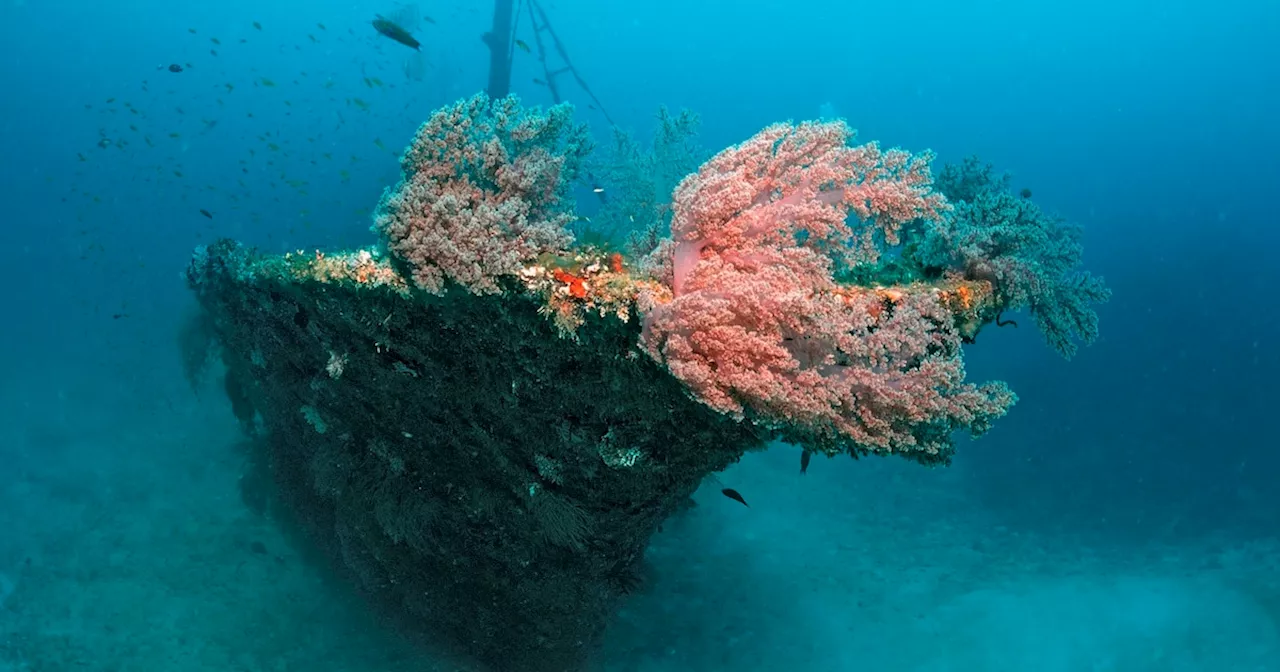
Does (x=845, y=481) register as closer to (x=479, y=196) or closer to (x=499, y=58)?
(x=499, y=58)

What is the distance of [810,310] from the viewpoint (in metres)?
2.55

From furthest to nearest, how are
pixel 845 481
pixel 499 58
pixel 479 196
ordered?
pixel 845 481 → pixel 499 58 → pixel 479 196

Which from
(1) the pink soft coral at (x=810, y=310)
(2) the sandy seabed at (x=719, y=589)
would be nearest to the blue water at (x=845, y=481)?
(2) the sandy seabed at (x=719, y=589)

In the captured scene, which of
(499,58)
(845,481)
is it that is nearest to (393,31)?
(499,58)

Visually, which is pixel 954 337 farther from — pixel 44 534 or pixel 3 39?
pixel 3 39

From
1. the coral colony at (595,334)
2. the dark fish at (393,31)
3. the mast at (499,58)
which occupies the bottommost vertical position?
the coral colony at (595,334)

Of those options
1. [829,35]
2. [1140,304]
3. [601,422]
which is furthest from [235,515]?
[829,35]

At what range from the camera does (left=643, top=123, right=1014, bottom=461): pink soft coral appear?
2.60m

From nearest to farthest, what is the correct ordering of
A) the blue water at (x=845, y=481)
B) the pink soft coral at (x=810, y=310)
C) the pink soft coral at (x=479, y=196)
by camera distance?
the pink soft coral at (x=810, y=310) → the pink soft coral at (x=479, y=196) → the blue water at (x=845, y=481)

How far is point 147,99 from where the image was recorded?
79.1m

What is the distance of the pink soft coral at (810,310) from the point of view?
260 centimetres

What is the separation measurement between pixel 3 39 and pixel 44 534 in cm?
11026

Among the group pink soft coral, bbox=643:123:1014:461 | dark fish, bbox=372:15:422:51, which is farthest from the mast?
pink soft coral, bbox=643:123:1014:461

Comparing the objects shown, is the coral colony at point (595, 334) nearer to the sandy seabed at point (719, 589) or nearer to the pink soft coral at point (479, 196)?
the pink soft coral at point (479, 196)
